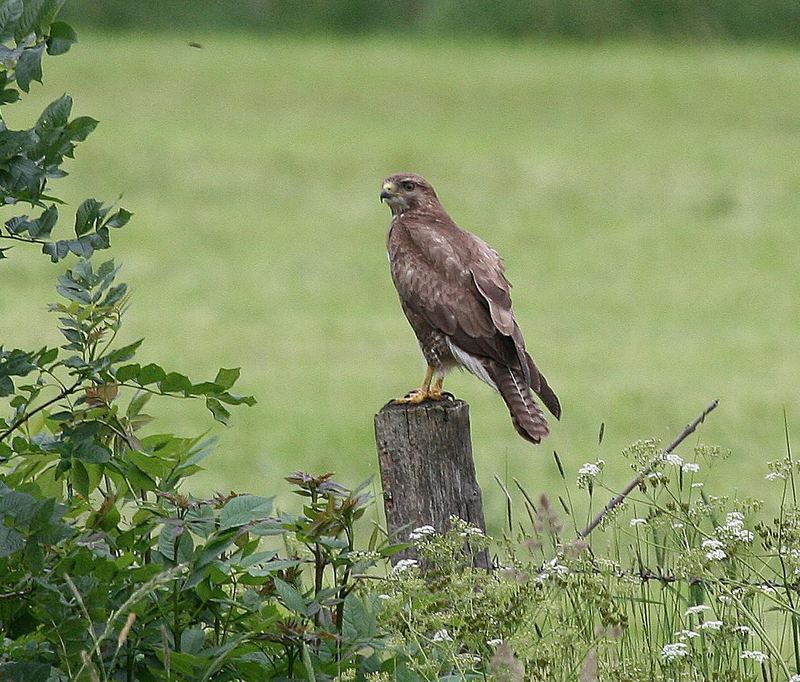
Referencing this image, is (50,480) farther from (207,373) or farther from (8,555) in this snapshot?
(207,373)

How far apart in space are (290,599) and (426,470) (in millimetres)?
754

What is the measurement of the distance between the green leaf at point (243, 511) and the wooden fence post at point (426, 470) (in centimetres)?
67

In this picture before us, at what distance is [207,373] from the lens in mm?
10648

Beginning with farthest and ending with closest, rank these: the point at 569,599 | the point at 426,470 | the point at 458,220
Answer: the point at 458,220
the point at 426,470
the point at 569,599

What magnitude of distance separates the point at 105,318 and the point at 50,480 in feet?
1.09

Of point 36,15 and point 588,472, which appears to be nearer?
point 36,15

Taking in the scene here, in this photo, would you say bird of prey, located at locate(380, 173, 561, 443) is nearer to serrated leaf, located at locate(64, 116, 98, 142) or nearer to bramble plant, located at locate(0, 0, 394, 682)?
bramble plant, located at locate(0, 0, 394, 682)

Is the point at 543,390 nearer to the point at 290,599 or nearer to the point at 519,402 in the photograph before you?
the point at 519,402

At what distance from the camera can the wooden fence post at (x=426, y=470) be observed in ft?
11.1

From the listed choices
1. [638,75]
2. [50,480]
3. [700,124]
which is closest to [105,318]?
[50,480]

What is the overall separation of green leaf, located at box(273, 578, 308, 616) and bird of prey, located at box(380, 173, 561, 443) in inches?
51.7

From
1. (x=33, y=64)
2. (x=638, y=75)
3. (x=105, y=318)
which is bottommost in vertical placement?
(x=105, y=318)

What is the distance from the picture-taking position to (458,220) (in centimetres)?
1470

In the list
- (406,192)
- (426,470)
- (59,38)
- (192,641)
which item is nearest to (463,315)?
(406,192)
